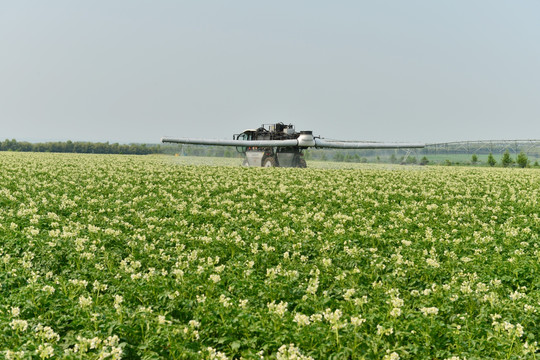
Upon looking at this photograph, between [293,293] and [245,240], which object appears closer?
[293,293]

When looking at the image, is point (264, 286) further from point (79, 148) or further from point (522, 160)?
point (79, 148)

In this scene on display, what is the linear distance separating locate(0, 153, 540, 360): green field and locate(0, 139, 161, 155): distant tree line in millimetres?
128376

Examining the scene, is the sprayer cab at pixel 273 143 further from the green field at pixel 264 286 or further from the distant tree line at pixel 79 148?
the distant tree line at pixel 79 148

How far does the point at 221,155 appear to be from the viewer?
6250cm

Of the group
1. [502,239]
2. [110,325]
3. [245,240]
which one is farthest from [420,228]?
[110,325]

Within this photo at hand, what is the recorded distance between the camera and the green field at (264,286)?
547 centimetres

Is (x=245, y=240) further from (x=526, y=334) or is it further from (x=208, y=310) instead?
(x=526, y=334)

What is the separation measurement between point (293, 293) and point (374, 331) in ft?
6.44

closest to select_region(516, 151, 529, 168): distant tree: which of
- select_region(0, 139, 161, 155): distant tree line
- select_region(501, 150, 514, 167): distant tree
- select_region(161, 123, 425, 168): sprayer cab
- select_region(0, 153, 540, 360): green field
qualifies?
select_region(501, 150, 514, 167): distant tree

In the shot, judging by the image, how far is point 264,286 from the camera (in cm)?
764

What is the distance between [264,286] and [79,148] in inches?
5877

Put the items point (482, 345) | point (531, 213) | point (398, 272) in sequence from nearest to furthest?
point (482, 345) < point (398, 272) < point (531, 213)

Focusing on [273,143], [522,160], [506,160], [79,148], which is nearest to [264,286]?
[273,143]

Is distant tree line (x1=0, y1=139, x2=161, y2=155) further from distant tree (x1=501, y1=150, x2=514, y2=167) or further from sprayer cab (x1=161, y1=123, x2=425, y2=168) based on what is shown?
distant tree (x1=501, y1=150, x2=514, y2=167)
